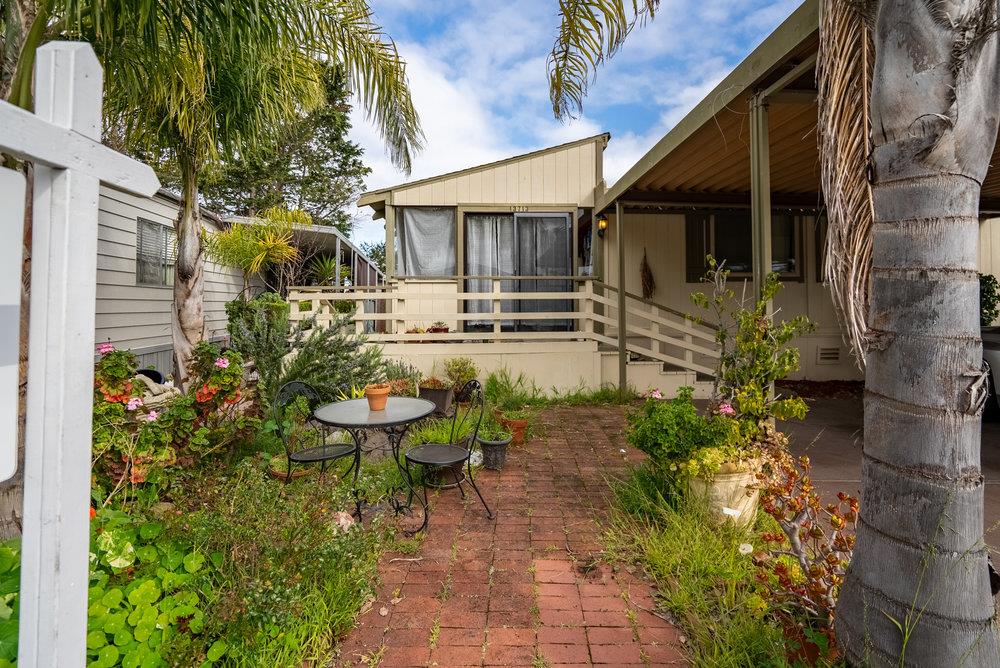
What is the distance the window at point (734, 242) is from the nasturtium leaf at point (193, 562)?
26.6 ft

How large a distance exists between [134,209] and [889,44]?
8997mm

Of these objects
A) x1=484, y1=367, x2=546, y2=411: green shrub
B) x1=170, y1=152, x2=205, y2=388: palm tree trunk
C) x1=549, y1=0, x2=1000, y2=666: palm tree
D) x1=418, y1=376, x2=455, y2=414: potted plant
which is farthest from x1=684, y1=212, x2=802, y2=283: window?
x1=549, y1=0, x2=1000, y2=666: palm tree

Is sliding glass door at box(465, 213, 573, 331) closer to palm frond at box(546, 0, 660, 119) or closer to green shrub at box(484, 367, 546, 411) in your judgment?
green shrub at box(484, 367, 546, 411)

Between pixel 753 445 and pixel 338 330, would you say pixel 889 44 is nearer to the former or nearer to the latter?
pixel 753 445

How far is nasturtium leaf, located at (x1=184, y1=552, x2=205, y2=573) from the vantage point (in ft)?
6.95

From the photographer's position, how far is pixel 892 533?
148 cm

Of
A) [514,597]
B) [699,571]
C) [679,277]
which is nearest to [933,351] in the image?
[699,571]

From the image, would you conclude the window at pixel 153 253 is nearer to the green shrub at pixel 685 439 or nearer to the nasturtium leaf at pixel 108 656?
the nasturtium leaf at pixel 108 656

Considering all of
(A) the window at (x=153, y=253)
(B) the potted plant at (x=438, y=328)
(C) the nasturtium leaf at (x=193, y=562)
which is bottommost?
(C) the nasturtium leaf at (x=193, y=562)

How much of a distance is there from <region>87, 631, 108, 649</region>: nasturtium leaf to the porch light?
7814 mm

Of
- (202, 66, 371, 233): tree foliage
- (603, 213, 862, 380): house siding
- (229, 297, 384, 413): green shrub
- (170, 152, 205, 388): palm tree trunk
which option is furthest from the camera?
(202, 66, 371, 233): tree foliage

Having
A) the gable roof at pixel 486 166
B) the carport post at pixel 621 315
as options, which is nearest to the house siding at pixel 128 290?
the gable roof at pixel 486 166

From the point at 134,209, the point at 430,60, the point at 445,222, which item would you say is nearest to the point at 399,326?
the point at 445,222

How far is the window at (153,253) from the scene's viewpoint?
306 inches
